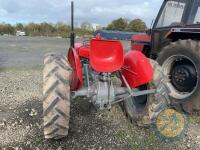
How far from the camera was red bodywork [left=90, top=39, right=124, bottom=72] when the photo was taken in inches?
163

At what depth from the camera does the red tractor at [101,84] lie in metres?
3.88

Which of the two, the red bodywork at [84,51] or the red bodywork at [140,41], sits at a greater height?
the red bodywork at [84,51]

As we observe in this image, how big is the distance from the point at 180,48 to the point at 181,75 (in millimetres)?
467

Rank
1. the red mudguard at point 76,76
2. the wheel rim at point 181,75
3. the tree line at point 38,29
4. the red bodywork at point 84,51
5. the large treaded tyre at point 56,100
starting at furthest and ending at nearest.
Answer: the tree line at point 38,29, the wheel rim at point 181,75, the red bodywork at point 84,51, the red mudguard at point 76,76, the large treaded tyre at point 56,100

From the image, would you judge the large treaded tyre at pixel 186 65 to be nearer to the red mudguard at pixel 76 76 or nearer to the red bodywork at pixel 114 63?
the red bodywork at pixel 114 63

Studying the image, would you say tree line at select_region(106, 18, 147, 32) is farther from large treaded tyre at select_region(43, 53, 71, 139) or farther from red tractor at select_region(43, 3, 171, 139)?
large treaded tyre at select_region(43, 53, 71, 139)

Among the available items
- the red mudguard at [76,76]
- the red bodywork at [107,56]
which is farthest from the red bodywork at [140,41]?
the red bodywork at [107,56]

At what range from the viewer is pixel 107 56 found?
4.20m

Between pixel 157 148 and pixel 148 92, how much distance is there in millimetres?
784

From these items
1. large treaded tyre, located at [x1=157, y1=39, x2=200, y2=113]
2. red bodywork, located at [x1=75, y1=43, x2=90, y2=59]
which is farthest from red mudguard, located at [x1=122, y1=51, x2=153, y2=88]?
large treaded tyre, located at [x1=157, y1=39, x2=200, y2=113]

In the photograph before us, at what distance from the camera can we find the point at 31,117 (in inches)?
197

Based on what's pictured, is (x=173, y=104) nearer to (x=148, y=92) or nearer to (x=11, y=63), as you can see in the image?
(x=148, y=92)

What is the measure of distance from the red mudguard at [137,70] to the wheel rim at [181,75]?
1.19 m

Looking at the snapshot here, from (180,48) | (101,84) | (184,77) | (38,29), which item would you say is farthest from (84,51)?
(38,29)
